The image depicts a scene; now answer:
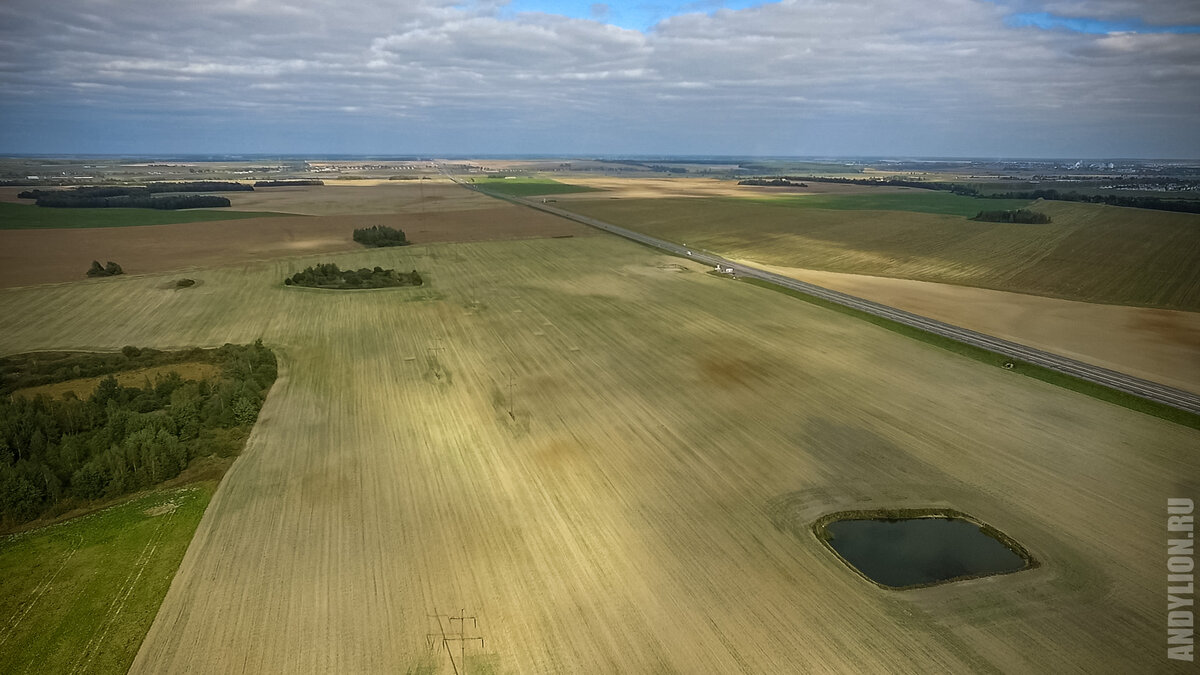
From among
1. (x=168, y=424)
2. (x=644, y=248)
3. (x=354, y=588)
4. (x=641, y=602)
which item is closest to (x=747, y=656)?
(x=641, y=602)

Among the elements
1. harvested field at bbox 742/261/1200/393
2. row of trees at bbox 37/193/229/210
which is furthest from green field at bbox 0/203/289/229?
harvested field at bbox 742/261/1200/393

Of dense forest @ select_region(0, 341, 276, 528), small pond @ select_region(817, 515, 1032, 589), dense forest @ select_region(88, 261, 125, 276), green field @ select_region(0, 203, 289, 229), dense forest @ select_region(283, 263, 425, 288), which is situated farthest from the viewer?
green field @ select_region(0, 203, 289, 229)

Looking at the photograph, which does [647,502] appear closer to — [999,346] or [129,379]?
[999,346]

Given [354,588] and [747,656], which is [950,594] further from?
[354,588]

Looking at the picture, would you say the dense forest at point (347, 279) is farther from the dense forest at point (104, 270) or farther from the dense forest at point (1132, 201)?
the dense forest at point (1132, 201)

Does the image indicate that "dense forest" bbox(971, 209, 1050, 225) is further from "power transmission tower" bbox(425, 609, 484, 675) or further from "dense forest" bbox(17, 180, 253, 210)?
"dense forest" bbox(17, 180, 253, 210)

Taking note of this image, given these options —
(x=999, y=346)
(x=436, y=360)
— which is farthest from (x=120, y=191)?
(x=999, y=346)
